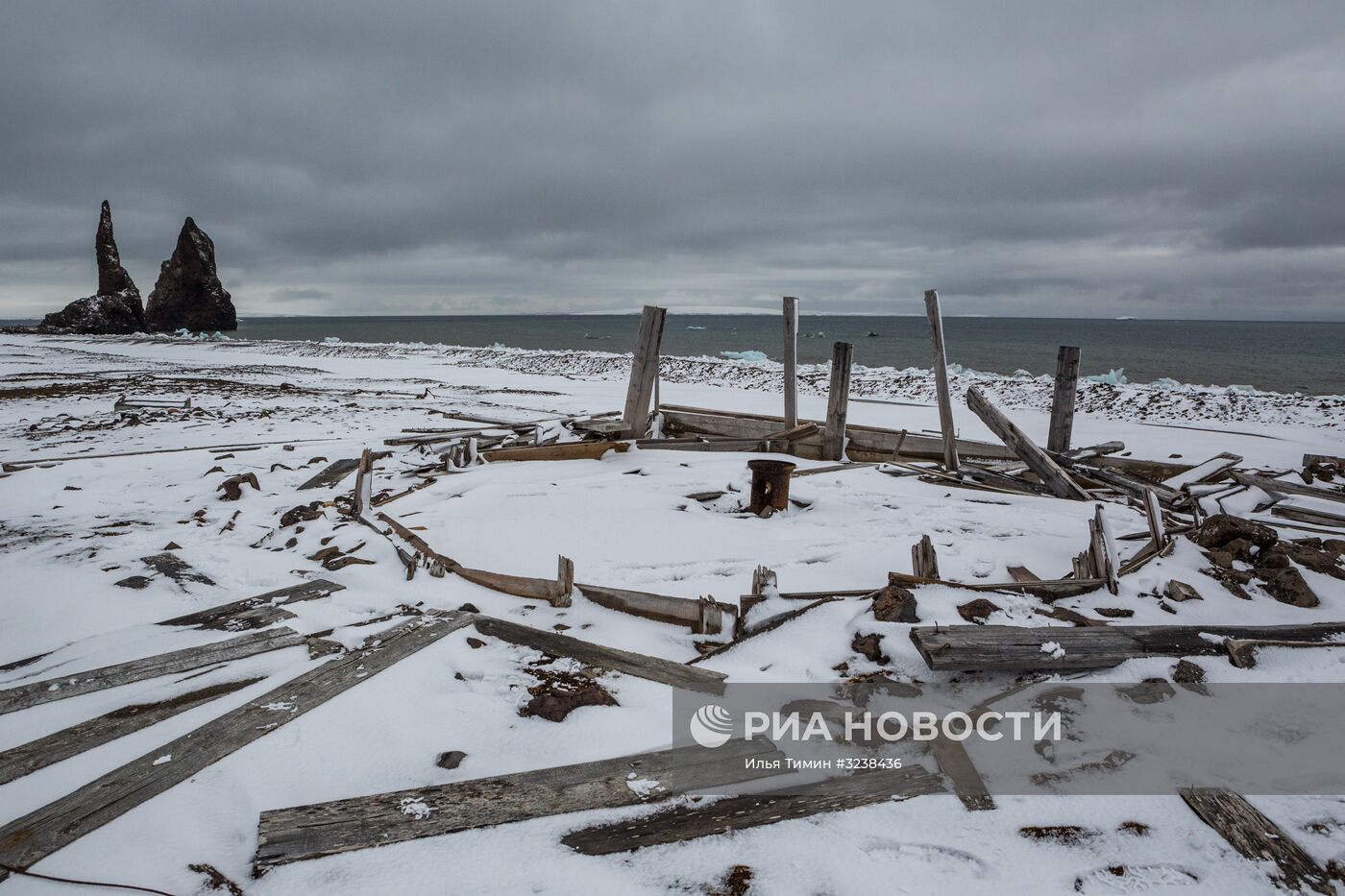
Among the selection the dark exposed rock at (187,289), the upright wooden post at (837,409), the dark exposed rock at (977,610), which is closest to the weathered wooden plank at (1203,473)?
the upright wooden post at (837,409)

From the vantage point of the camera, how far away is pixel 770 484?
19.8 feet

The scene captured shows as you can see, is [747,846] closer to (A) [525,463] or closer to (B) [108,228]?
(A) [525,463]

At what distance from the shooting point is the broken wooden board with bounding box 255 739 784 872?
7.36 ft

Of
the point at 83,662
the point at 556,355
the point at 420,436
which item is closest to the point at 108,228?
the point at 556,355

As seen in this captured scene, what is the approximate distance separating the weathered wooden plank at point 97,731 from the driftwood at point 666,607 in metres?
1.91

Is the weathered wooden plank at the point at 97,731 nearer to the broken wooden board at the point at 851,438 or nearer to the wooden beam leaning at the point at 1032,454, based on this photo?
the broken wooden board at the point at 851,438

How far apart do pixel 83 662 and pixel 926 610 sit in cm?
461

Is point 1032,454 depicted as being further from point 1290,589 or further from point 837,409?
point 1290,589

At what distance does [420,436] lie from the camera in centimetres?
916

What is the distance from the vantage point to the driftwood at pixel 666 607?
3.89m

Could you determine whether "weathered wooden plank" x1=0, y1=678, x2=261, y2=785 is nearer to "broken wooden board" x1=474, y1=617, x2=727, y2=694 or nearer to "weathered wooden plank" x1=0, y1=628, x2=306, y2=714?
"weathered wooden plank" x1=0, y1=628, x2=306, y2=714

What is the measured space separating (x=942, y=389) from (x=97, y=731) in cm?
829

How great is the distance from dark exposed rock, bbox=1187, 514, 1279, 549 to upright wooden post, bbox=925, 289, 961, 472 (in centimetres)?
313

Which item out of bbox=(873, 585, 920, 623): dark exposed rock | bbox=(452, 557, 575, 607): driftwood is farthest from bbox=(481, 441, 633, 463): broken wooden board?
bbox=(873, 585, 920, 623): dark exposed rock
